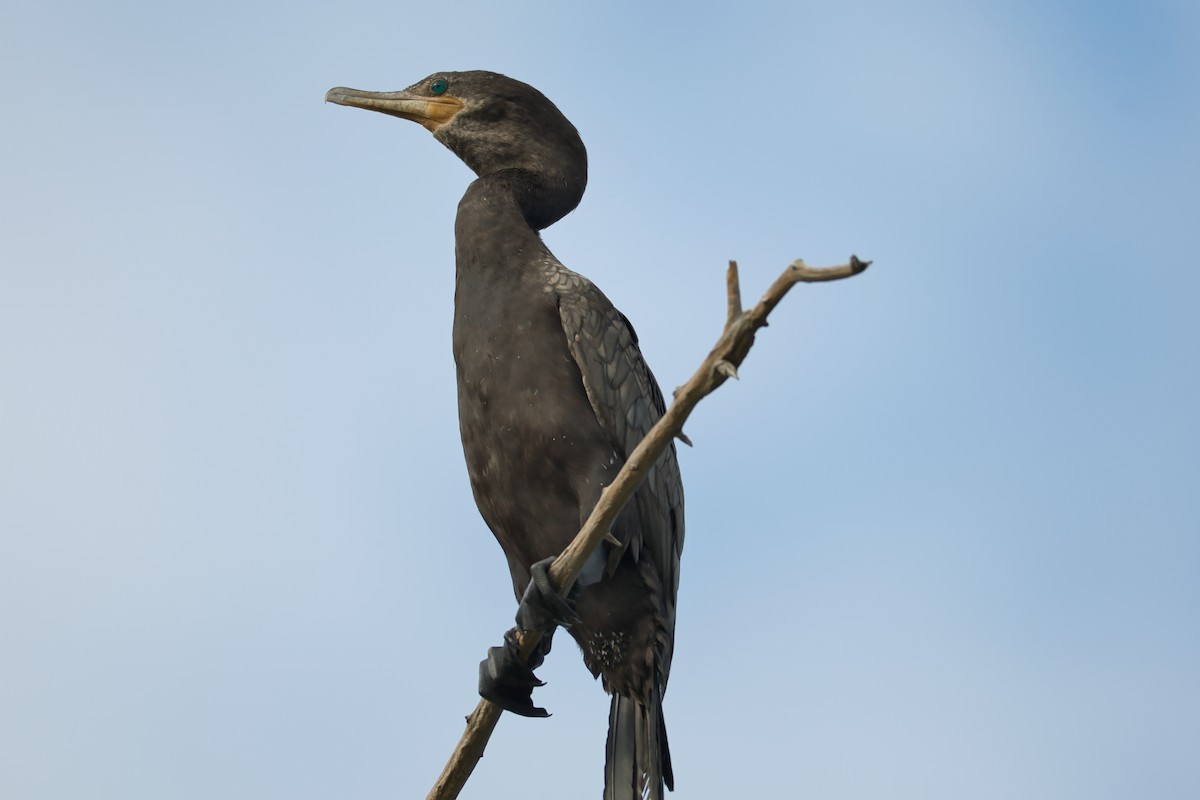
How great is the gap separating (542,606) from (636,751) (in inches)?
34.9

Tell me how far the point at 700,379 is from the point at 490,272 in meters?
1.99

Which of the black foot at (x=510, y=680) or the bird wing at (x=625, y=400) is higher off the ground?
the bird wing at (x=625, y=400)

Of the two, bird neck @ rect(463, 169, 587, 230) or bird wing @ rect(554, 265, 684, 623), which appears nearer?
bird wing @ rect(554, 265, 684, 623)

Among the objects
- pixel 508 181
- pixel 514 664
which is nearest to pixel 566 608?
pixel 514 664

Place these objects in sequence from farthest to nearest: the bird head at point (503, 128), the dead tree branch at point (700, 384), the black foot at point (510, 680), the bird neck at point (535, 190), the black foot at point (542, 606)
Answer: the bird head at point (503, 128) → the bird neck at point (535, 190) → the black foot at point (510, 680) → the black foot at point (542, 606) → the dead tree branch at point (700, 384)

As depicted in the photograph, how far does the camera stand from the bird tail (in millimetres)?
4781

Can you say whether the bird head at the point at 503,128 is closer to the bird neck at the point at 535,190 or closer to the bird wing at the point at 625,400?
the bird neck at the point at 535,190

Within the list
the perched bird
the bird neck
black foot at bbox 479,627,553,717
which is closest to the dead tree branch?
black foot at bbox 479,627,553,717

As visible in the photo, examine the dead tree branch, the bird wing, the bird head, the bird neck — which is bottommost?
the dead tree branch

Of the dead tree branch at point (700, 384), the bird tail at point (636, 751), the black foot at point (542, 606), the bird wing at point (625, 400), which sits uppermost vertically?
the bird wing at point (625, 400)

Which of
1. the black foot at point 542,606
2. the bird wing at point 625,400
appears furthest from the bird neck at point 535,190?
the black foot at point 542,606

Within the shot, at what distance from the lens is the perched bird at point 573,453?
15.7ft

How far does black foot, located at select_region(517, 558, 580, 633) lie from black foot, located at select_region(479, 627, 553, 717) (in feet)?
0.48

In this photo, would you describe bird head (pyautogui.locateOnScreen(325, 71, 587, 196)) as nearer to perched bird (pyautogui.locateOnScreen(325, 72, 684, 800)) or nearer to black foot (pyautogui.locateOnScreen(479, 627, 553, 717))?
perched bird (pyautogui.locateOnScreen(325, 72, 684, 800))
